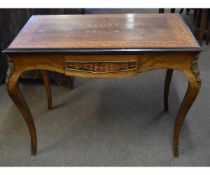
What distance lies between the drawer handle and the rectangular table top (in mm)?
55

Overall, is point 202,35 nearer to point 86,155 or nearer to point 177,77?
point 177,77

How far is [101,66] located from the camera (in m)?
1.10

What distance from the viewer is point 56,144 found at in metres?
1.47

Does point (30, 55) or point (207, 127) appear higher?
point (30, 55)

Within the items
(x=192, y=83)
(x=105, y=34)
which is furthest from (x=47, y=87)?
(x=192, y=83)

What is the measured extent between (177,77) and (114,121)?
2.25ft

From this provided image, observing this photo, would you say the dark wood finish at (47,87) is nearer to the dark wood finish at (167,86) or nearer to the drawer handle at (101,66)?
the drawer handle at (101,66)

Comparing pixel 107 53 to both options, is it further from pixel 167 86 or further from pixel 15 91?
pixel 167 86

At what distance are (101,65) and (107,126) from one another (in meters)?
0.57

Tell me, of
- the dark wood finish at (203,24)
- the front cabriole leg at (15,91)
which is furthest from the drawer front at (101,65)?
the dark wood finish at (203,24)

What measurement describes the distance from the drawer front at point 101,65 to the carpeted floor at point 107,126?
1.57 feet

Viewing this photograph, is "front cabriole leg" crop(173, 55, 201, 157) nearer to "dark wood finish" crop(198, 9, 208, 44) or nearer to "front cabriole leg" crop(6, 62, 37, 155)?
"front cabriole leg" crop(6, 62, 37, 155)
